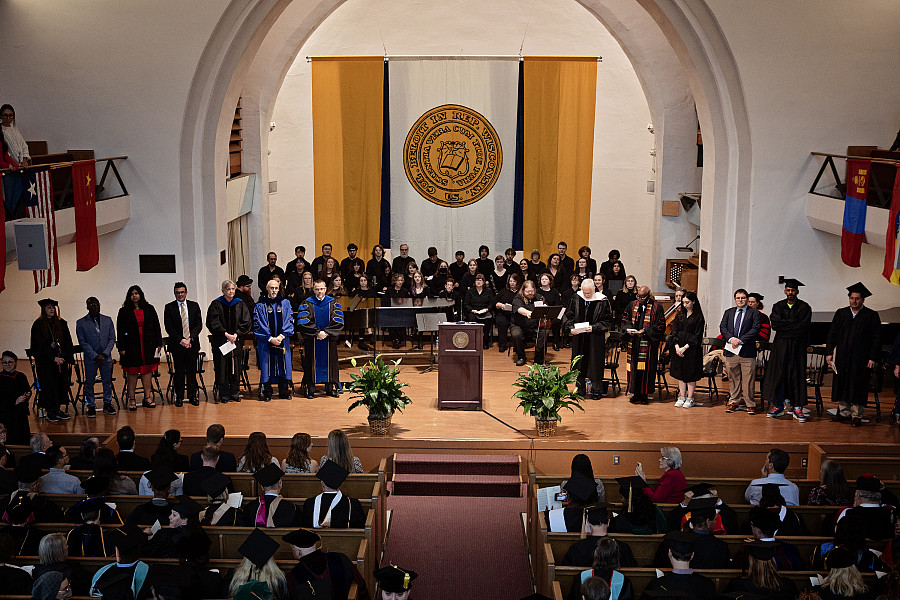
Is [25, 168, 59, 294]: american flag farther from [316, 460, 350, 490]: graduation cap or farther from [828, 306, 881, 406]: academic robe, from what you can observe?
[828, 306, 881, 406]: academic robe

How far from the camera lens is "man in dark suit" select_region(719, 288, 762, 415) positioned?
37.6ft

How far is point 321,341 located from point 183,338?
1.71 metres

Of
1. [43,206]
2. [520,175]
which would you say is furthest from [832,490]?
[520,175]

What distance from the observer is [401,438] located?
34.9ft

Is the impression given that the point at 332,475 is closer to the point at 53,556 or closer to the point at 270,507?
the point at 270,507

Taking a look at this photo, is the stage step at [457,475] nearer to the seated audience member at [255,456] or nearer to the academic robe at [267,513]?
the seated audience member at [255,456]

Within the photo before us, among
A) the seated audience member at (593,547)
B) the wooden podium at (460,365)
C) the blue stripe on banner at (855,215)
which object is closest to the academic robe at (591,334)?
the wooden podium at (460,365)

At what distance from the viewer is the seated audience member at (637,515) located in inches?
286

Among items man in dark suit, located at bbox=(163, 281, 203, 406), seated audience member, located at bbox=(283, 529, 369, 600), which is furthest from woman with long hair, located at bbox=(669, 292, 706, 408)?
seated audience member, located at bbox=(283, 529, 369, 600)

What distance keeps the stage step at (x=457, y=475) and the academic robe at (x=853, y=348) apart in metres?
4.01

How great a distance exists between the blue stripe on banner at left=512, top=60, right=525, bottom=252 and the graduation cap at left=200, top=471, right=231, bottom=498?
36.1 ft

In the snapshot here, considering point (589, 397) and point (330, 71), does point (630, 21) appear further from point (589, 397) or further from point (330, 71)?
point (589, 397)

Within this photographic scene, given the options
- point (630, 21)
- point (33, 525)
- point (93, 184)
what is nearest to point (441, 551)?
point (33, 525)

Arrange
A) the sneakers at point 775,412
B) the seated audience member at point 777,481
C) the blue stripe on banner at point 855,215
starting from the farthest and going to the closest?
the blue stripe on banner at point 855,215, the sneakers at point 775,412, the seated audience member at point 777,481
